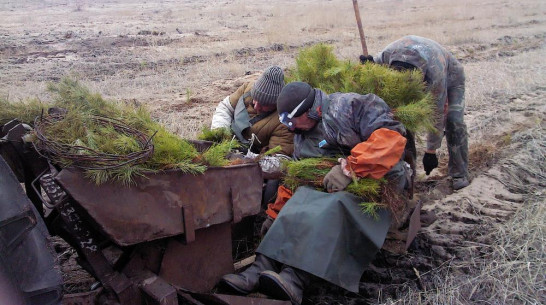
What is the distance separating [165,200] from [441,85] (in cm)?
356

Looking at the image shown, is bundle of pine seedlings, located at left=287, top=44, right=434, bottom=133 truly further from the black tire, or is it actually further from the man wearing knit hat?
the black tire

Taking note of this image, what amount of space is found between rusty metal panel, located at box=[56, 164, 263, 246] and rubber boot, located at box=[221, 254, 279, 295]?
15.5 inches

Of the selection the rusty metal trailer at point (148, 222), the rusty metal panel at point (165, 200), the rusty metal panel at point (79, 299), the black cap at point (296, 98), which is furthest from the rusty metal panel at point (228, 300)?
the black cap at point (296, 98)

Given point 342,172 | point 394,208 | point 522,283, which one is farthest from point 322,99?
point 522,283

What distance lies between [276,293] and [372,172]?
1120 millimetres

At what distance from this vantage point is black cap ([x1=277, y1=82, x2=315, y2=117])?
3842mm

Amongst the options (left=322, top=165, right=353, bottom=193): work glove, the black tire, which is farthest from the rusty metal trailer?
(left=322, top=165, right=353, bottom=193): work glove

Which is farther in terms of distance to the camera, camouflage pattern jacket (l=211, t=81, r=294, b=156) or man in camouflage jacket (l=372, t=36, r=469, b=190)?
man in camouflage jacket (l=372, t=36, r=469, b=190)

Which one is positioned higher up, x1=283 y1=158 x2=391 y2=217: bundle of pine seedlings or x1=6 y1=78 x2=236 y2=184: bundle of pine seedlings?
x1=6 y1=78 x2=236 y2=184: bundle of pine seedlings

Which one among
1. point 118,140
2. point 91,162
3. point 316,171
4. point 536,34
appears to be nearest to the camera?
point 91,162

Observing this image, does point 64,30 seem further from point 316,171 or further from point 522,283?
point 522,283

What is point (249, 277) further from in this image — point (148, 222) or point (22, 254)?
point (22, 254)

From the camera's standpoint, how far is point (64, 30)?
59.1ft

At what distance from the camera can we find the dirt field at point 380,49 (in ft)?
12.3
